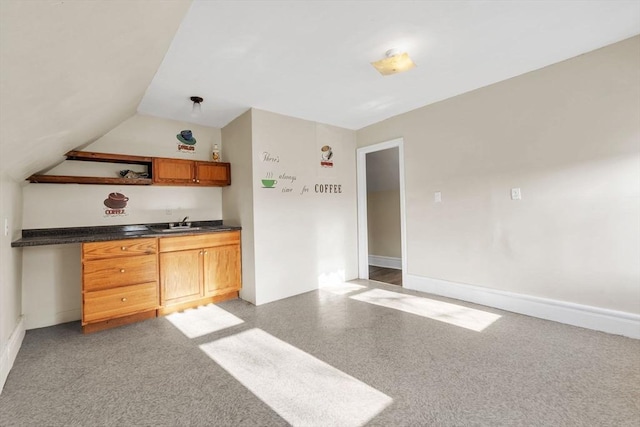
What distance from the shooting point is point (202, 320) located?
296cm

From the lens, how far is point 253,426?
4.89 ft

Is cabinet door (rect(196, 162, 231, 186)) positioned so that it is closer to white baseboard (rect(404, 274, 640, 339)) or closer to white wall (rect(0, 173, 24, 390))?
white wall (rect(0, 173, 24, 390))

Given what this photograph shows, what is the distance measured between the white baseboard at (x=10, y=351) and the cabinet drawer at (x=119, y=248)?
0.75m

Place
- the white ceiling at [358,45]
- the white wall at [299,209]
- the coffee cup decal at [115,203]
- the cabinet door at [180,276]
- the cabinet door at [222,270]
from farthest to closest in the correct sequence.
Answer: the white wall at [299,209] < the cabinet door at [222,270] < the coffee cup decal at [115,203] < the cabinet door at [180,276] < the white ceiling at [358,45]

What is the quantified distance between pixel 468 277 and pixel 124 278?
12.5 feet

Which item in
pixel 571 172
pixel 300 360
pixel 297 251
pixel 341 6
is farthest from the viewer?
pixel 297 251

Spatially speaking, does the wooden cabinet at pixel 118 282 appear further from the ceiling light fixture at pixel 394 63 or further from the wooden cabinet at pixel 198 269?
the ceiling light fixture at pixel 394 63

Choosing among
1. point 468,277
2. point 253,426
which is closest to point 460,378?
point 253,426

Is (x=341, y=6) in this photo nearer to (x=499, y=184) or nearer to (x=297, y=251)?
(x=499, y=184)

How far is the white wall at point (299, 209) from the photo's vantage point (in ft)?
11.5

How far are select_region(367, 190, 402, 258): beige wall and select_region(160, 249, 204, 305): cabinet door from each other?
359cm

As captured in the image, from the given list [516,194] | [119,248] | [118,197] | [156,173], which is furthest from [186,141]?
[516,194]

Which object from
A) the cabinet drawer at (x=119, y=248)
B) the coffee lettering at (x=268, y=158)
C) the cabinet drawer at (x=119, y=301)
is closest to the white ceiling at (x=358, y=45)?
the coffee lettering at (x=268, y=158)

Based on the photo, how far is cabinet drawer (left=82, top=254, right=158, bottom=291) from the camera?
8.59 feet
